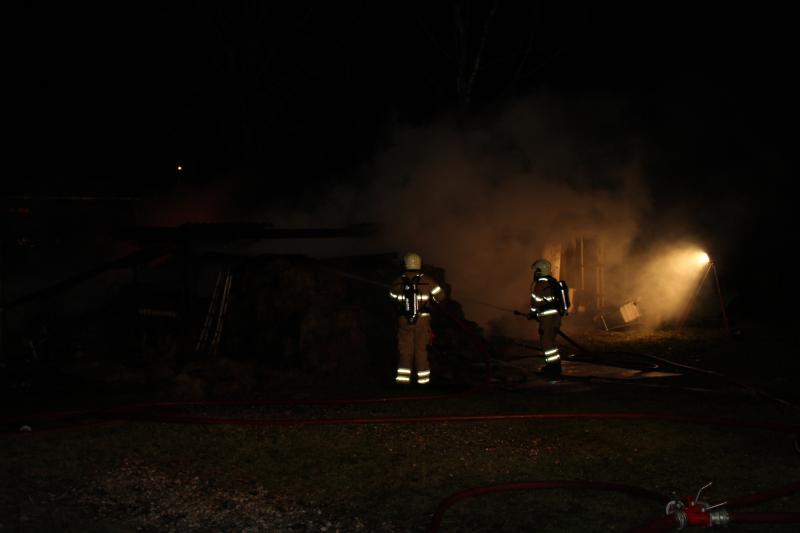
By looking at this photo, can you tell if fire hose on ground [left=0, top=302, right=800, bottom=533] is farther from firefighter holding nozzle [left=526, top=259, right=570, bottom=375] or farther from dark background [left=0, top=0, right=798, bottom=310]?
dark background [left=0, top=0, right=798, bottom=310]

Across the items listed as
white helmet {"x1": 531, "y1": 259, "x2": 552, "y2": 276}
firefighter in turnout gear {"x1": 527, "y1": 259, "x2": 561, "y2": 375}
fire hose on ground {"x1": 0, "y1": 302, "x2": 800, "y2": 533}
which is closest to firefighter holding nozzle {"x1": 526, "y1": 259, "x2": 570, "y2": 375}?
firefighter in turnout gear {"x1": 527, "y1": 259, "x2": 561, "y2": 375}

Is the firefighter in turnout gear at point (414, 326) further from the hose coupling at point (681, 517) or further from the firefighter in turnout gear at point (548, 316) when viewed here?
the hose coupling at point (681, 517)

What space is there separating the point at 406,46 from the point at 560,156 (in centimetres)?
828

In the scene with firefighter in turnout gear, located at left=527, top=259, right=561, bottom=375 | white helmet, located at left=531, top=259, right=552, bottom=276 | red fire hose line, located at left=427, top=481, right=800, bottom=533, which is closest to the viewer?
red fire hose line, located at left=427, top=481, right=800, bottom=533

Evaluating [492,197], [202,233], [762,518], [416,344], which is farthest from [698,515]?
[492,197]

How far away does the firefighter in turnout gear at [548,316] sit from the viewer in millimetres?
8383

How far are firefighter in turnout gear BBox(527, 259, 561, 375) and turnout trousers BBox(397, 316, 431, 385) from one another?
1.76m

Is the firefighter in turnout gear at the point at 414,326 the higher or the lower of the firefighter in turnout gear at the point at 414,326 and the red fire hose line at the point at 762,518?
the higher

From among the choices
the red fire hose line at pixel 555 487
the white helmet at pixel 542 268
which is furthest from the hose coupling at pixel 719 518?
the white helmet at pixel 542 268

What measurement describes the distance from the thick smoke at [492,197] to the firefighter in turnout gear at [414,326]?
3.86 metres

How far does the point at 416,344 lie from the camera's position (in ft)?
25.4

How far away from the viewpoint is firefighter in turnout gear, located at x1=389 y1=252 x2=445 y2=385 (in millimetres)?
7633

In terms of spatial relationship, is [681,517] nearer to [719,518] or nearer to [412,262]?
[719,518]

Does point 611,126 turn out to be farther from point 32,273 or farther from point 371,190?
point 32,273
